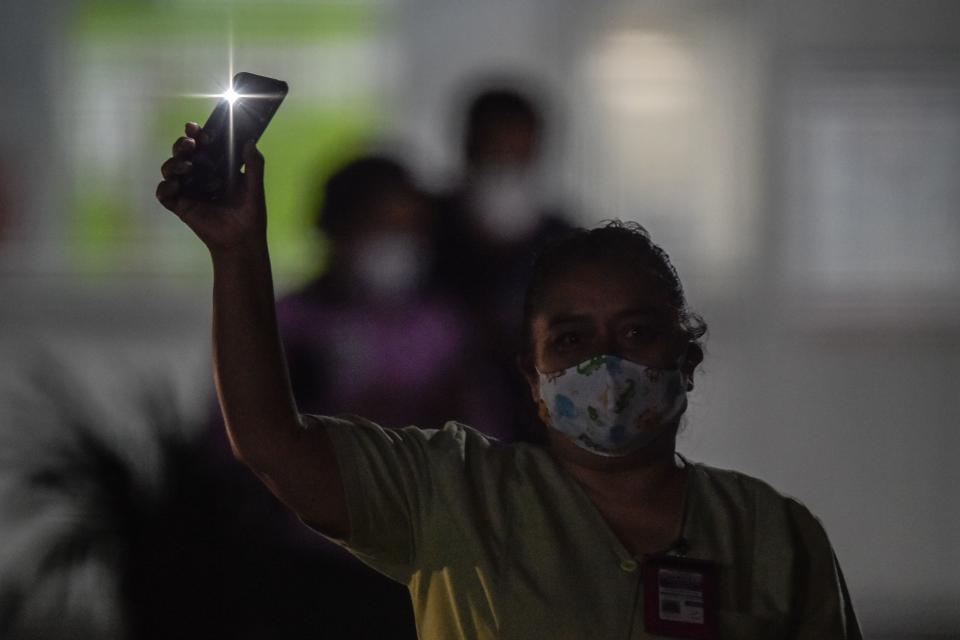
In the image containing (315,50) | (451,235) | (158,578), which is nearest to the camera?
(158,578)

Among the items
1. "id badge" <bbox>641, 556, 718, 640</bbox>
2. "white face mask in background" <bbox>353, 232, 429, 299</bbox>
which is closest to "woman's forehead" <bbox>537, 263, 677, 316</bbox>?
"id badge" <bbox>641, 556, 718, 640</bbox>

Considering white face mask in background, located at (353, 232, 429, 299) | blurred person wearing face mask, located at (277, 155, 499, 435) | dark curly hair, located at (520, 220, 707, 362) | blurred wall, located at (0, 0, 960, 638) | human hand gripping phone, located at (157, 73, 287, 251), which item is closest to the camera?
human hand gripping phone, located at (157, 73, 287, 251)

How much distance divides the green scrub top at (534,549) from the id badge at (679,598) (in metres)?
0.01

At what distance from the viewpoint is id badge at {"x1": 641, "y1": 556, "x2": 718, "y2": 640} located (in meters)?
1.45

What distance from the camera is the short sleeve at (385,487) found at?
4.76 feet

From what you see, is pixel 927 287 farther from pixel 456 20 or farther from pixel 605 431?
pixel 605 431

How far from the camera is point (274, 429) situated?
139 centimetres

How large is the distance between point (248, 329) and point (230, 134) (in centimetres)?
23

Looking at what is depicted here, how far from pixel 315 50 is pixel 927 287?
7.70 feet

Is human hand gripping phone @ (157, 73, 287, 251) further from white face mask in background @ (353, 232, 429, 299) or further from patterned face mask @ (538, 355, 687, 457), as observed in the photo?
white face mask in background @ (353, 232, 429, 299)

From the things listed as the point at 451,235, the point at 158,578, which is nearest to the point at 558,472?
the point at 158,578

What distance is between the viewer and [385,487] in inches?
57.8

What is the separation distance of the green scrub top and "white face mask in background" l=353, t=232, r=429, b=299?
1033 millimetres

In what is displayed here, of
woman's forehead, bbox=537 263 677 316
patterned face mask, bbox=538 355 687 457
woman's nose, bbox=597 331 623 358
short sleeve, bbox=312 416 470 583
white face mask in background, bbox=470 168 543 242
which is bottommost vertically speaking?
short sleeve, bbox=312 416 470 583
